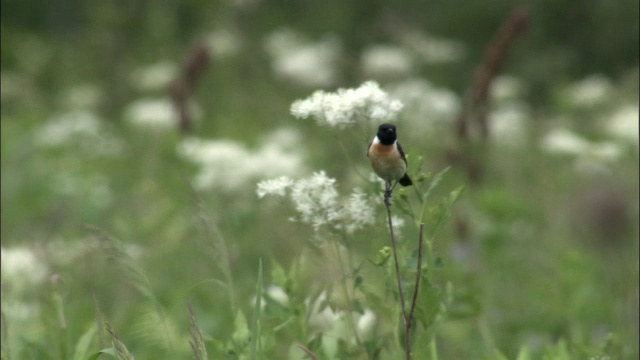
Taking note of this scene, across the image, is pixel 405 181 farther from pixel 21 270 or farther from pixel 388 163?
pixel 21 270

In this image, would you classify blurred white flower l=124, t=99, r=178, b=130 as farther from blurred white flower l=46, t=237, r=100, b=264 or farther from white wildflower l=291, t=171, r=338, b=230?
white wildflower l=291, t=171, r=338, b=230

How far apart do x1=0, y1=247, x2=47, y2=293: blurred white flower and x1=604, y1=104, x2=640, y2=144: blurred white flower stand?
7.50 ft

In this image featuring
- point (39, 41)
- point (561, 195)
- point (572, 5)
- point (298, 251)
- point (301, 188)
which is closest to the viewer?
point (301, 188)

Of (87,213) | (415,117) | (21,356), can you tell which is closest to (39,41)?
(415,117)

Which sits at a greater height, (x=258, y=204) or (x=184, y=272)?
(x=258, y=204)

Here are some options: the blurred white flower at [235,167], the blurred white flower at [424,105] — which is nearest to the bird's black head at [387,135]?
the blurred white flower at [235,167]

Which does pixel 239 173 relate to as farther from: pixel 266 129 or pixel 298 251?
pixel 266 129

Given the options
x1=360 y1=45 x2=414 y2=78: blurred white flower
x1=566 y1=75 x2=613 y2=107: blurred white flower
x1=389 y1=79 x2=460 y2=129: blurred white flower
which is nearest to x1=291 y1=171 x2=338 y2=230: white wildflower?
x1=389 y1=79 x2=460 y2=129: blurred white flower

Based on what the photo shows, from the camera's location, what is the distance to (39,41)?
12.9m

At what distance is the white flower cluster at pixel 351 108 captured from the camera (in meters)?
2.23

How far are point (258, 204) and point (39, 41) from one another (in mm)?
8509

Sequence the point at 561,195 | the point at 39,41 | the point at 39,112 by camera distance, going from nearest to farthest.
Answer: the point at 561,195, the point at 39,112, the point at 39,41

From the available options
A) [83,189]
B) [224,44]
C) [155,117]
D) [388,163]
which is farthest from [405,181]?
[224,44]

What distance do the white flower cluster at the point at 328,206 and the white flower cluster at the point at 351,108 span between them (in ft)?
0.42
